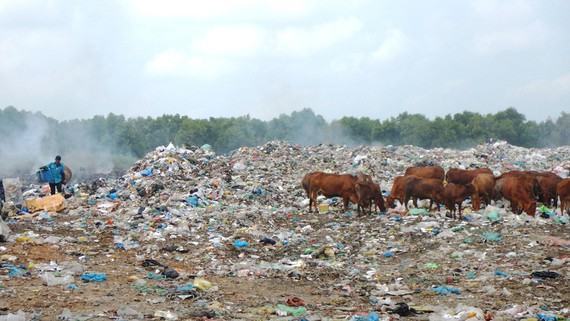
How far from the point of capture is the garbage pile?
743cm

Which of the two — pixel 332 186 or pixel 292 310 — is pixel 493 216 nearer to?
pixel 332 186

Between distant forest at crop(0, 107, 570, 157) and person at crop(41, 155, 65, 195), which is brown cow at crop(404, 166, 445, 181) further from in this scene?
distant forest at crop(0, 107, 570, 157)

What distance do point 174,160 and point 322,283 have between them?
11.6 metres

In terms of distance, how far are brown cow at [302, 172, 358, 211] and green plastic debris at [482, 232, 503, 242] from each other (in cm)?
400

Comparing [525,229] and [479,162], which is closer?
[525,229]

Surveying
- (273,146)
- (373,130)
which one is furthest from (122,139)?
(273,146)

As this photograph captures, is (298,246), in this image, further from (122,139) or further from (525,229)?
(122,139)

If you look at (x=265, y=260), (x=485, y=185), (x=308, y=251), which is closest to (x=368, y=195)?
(x=485, y=185)

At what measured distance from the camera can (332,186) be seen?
48.5 feet

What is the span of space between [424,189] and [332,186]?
82.9 inches

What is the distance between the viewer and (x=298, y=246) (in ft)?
37.8

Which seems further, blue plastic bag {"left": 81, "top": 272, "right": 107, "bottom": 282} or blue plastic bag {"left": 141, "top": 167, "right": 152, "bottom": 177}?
blue plastic bag {"left": 141, "top": 167, "right": 152, "bottom": 177}

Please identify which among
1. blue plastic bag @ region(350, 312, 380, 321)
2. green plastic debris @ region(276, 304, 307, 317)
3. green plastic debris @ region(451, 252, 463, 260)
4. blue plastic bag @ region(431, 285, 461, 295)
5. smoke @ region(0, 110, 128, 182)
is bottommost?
blue plastic bag @ region(431, 285, 461, 295)

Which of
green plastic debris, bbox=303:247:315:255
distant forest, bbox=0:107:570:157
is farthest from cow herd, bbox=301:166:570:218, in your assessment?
distant forest, bbox=0:107:570:157
